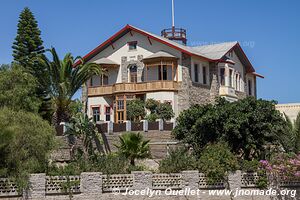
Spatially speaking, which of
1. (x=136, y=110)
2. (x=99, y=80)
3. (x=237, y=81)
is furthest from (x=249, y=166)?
(x=237, y=81)

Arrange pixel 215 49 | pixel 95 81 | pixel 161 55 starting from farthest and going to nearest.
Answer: pixel 215 49 < pixel 95 81 < pixel 161 55

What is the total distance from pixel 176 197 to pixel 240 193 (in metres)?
3.08

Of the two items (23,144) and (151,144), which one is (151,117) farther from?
(23,144)

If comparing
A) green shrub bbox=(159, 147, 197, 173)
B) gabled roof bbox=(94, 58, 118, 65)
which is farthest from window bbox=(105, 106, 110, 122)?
green shrub bbox=(159, 147, 197, 173)

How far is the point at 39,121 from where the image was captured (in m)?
21.3

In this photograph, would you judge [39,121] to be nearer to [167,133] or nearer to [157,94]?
[167,133]

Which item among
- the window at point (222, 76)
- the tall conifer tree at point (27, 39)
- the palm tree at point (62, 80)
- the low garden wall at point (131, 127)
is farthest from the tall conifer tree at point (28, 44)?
the window at point (222, 76)

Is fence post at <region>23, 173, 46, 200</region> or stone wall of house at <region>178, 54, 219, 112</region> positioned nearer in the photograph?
fence post at <region>23, 173, 46, 200</region>

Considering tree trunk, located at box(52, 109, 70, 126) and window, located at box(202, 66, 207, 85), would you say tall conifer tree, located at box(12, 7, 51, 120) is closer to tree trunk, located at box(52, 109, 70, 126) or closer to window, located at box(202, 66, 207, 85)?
tree trunk, located at box(52, 109, 70, 126)

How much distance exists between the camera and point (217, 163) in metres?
22.1

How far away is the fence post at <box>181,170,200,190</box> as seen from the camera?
21.4 m

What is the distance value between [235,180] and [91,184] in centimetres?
652

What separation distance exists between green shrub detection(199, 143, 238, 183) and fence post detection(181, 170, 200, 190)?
634mm

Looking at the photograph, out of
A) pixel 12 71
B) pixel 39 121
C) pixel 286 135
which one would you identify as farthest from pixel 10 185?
pixel 286 135
